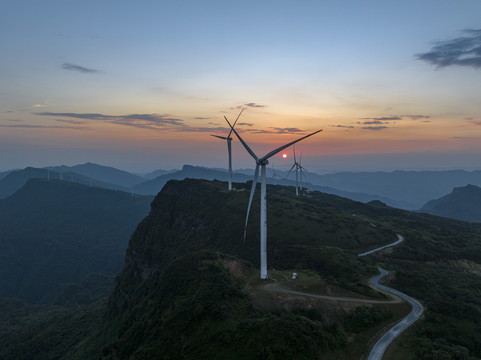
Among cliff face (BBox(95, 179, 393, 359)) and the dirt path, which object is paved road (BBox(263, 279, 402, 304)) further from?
cliff face (BBox(95, 179, 393, 359))

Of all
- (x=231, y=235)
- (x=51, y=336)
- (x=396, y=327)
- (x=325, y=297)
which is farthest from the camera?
(x=231, y=235)

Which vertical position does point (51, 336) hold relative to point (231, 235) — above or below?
below

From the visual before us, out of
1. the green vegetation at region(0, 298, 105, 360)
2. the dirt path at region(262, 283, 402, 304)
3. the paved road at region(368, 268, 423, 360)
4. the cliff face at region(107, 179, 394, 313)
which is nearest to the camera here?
the paved road at region(368, 268, 423, 360)

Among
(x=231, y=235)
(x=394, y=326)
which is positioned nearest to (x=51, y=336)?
(x=231, y=235)

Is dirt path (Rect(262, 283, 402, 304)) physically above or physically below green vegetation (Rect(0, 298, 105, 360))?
above

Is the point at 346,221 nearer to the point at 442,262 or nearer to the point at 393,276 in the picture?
the point at 442,262

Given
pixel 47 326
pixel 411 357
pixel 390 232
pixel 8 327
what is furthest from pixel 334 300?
pixel 8 327

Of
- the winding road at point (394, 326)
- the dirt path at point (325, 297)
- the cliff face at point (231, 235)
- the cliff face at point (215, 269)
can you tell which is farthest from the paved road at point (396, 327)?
the cliff face at point (231, 235)

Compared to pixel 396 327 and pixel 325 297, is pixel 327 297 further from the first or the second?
pixel 396 327

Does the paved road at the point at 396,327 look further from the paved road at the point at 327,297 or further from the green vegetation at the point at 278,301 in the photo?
the paved road at the point at 327,297

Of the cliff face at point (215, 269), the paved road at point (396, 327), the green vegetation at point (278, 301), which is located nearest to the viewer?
the paved road at point (396, 327)

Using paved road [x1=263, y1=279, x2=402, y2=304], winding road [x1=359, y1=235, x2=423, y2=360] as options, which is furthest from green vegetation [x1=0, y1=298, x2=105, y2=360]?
winding road [x1=359, y1=235, x2=423, y2=360]

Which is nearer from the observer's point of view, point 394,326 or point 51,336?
point 394,326
